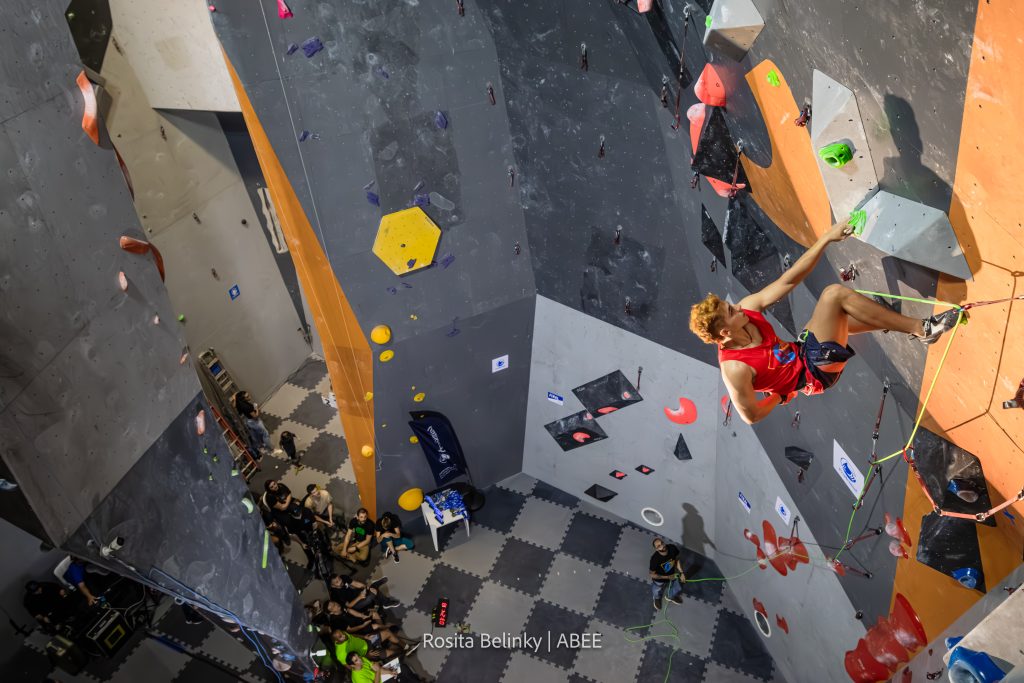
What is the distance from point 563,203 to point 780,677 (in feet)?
14.0

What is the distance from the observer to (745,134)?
4293 mm

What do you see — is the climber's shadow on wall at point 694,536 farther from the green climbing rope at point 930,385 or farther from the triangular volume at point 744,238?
the triangular volume at point 744,238

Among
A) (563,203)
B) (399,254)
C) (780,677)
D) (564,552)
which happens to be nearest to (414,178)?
(399,254)

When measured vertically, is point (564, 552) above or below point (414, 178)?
below

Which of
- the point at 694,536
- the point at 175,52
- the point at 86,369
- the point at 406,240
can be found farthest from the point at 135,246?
the point at 694,536

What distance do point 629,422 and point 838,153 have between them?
4.36 meters

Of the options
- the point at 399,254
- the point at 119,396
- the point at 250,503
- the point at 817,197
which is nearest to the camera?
the point at 817,197

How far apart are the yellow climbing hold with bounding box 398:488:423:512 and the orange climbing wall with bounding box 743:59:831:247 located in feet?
16.7

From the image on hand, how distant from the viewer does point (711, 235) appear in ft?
17.6

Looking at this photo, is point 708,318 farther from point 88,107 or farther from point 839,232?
point 88,107

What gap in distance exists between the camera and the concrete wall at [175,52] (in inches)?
269

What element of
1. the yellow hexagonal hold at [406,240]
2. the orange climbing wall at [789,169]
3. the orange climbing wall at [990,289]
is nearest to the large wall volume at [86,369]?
the yellow hexagonal hold at [406,240]

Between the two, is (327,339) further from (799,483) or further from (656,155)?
(799,483)

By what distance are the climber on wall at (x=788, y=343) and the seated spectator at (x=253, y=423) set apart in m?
6.56
